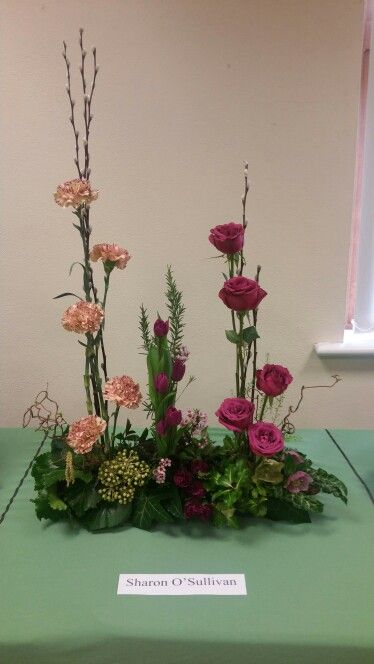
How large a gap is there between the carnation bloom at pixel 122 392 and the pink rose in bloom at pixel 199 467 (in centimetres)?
15

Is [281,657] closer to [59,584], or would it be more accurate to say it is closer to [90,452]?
[59,584]

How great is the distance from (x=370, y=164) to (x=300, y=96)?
10.0 inches

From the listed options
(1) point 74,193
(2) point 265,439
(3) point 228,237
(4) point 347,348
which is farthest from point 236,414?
(4) point 347,348

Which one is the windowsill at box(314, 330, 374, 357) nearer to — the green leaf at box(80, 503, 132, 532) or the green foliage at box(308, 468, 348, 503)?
the green foliage at box(308, 468, 348, 503)

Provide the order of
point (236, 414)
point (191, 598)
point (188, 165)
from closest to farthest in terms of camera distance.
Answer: point (191, 598)
point (236, 414)
point (188, 165)

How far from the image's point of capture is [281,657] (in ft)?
2.17

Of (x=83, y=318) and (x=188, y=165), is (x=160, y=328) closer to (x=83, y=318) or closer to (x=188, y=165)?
(x=83, y=318)

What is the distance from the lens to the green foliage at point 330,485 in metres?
0.91

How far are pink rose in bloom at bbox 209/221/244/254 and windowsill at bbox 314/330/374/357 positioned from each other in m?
0.74

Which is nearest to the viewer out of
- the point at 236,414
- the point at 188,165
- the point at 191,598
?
the point at 191,598

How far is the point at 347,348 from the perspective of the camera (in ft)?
4.88

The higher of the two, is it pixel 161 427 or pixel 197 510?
pixel 161 427

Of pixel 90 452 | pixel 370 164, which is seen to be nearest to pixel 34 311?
pixel 90 452

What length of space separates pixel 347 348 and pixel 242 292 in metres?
0.79
